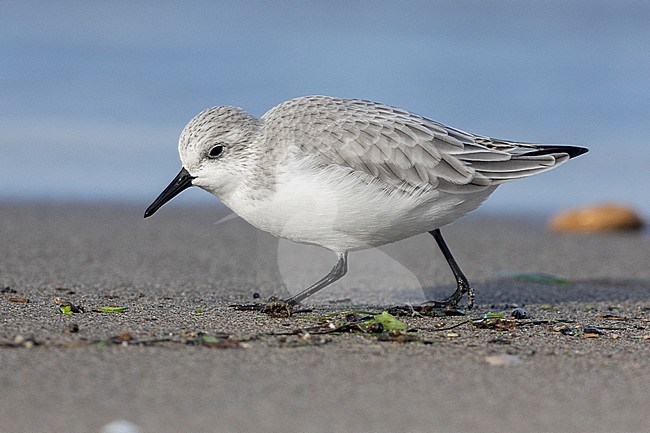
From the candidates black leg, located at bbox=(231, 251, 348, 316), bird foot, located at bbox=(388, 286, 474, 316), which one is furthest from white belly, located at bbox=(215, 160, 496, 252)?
bird foot, located at bbox=(388, 286, 474, 316)

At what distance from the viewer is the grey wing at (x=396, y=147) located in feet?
17.3

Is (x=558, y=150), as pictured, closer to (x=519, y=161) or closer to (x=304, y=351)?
(x=519, y=161)

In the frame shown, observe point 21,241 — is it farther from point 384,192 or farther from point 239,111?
point 384,192

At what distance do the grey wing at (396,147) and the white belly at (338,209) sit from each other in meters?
0.11

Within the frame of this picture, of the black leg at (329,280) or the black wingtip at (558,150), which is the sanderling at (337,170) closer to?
the black leg at (329,280)

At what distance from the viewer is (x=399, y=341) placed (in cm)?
449

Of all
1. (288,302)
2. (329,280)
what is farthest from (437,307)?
(288,302)

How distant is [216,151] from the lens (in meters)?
5.46

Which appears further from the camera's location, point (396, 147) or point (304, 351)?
point (396, 147)

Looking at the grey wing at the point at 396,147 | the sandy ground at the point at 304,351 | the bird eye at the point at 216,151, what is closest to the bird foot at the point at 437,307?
the sandy ground at the point at 304,351

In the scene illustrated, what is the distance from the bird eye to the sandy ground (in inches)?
39.9

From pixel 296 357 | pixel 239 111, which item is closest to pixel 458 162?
pixel 239 111

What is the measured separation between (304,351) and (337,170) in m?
1.37

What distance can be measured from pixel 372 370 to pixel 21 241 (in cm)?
581
